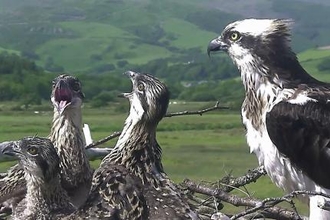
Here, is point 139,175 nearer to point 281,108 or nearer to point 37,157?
point 37,157

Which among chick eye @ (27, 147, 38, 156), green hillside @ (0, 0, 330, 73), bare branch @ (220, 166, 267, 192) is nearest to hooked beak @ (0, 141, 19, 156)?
chick eye @ (27, 147, 38, 156)

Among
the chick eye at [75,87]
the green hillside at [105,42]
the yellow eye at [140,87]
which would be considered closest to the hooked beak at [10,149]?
the chick eye at [75,87]

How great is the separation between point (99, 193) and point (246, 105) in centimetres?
157

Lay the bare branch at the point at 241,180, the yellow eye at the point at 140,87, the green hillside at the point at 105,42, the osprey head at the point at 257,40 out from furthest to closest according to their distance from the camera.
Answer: the green hillside at the point at 105,42, the bare branch at the point at 241,180, the osprey head at the point at 257,40, the yellow eye at the point at 140,87

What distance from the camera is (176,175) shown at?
3497 centimetres

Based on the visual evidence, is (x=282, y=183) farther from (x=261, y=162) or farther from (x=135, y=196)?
(x=135, y=196)

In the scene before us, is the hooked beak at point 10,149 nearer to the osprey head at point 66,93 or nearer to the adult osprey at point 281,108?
the osprey head at point 66,93

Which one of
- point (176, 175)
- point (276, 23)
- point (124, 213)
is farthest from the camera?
point (176, 175)

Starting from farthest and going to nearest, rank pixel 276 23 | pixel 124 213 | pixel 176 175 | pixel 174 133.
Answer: pixel 174 133 → pixel 176 175 → pixel 276 23 → pixel 124 213

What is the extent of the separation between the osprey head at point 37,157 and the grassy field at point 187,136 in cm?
2664

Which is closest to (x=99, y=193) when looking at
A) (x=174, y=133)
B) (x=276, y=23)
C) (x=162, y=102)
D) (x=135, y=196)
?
(x=135, y=196)

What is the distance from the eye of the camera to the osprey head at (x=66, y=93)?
7.64 m

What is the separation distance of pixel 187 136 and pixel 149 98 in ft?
156

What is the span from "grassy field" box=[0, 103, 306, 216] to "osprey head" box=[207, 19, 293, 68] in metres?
26.0
